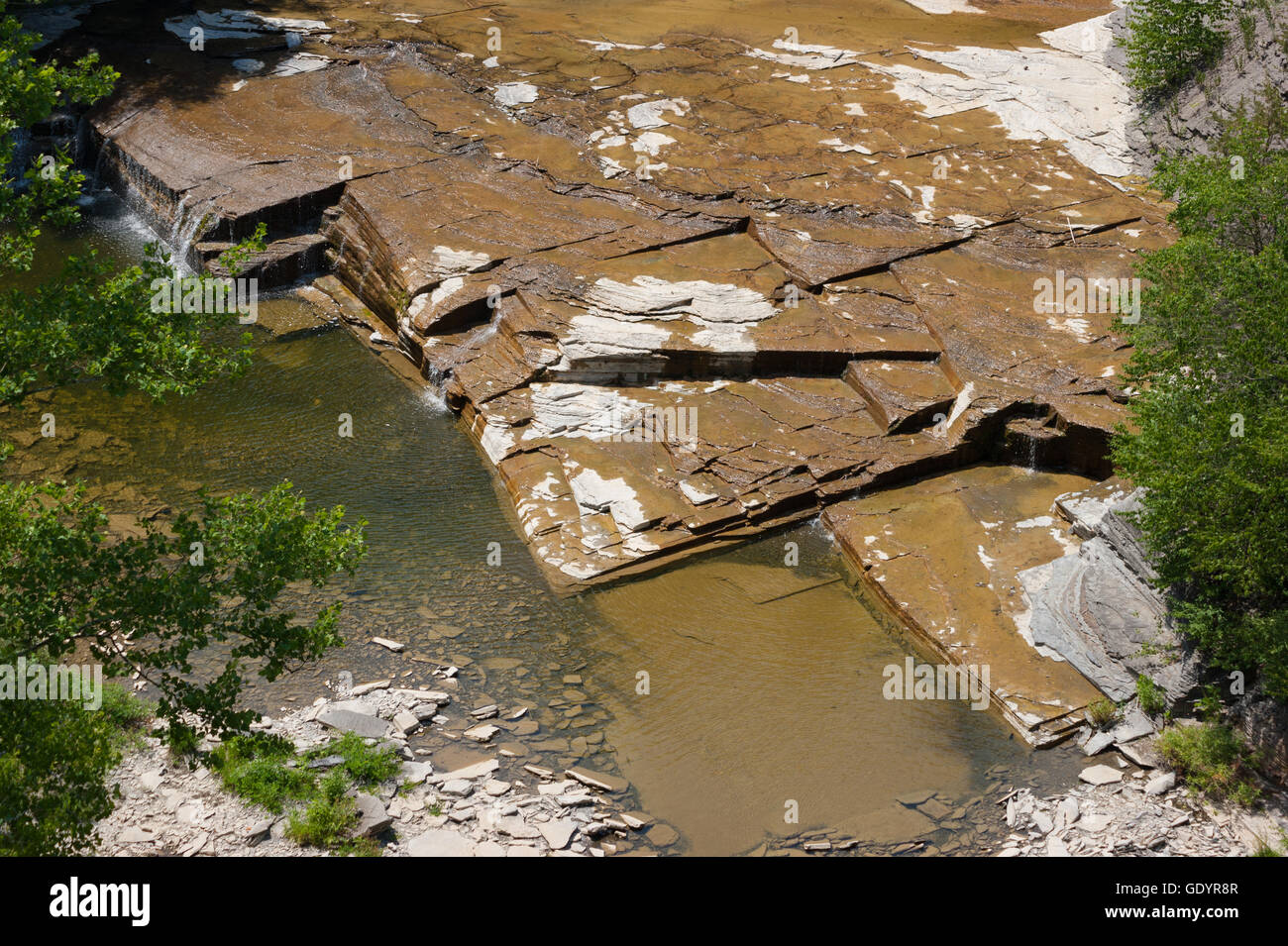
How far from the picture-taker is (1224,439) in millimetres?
10648

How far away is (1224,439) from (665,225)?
945 cm

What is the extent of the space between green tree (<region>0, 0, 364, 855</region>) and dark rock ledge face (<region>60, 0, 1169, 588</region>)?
5.10 meters

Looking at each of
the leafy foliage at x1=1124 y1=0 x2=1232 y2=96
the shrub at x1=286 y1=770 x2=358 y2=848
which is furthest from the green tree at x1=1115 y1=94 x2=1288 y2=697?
the leafy foliage at x1=1124 y1=0 x2=1232 y2=96

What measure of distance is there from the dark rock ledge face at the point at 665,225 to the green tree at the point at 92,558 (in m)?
5.10

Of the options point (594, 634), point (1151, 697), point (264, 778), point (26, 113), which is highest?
point (26, 113)

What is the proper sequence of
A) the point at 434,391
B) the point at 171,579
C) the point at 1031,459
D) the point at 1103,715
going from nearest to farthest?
the point at 171,579 < the point at 1103,715 < the point at 1031,459 < the point at 434,391

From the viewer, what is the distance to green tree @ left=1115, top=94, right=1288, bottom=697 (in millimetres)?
10312

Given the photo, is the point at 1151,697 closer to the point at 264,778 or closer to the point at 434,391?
the point at 264,778

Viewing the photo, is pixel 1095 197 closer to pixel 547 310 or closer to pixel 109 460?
pixel 547 310

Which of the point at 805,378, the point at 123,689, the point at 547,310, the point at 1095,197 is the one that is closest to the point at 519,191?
the point at 547,310

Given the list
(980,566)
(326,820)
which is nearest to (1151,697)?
(980,566)

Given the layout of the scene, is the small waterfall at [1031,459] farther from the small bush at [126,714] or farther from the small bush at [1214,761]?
the small bush at [126,714]

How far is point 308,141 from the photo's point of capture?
1975 cm

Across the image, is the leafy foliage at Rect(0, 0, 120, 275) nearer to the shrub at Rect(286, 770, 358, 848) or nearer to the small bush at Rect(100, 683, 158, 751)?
the small bush at Rect(100, 683, 158, 751)
